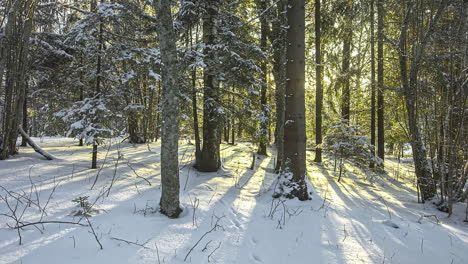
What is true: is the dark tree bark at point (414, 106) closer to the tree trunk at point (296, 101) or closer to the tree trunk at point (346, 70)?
the tree trunk at point (296, 101)

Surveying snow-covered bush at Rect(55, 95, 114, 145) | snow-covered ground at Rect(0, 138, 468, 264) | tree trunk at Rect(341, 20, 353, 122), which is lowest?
snow-covered ground at Rect(0, 138, 468, 264)

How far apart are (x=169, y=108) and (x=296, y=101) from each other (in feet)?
10.3

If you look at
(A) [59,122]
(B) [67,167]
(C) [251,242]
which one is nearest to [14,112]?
(A) [59,122]

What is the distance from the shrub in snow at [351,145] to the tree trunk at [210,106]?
13.7ft

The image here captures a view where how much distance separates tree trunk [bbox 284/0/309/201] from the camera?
5.39 m

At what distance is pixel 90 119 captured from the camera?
6344 mm

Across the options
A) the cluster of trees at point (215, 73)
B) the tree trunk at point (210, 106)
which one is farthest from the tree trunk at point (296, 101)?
the tree trunk at point (210, 106)

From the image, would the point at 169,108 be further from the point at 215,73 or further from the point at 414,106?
the point at 414,106

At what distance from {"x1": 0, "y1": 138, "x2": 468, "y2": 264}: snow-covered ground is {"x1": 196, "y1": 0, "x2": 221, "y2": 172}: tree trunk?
6.34ft

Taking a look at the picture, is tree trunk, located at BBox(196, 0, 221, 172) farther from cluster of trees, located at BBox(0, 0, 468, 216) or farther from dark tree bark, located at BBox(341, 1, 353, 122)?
dark tree bark, located at BBox(341, 1, 353, 122)

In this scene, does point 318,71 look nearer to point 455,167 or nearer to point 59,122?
point 455,167

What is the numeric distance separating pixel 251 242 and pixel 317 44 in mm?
10153

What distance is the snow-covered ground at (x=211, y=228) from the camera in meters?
2.81

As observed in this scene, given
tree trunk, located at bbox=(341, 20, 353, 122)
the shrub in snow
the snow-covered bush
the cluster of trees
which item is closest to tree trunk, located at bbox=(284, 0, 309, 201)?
the cluster of trees
